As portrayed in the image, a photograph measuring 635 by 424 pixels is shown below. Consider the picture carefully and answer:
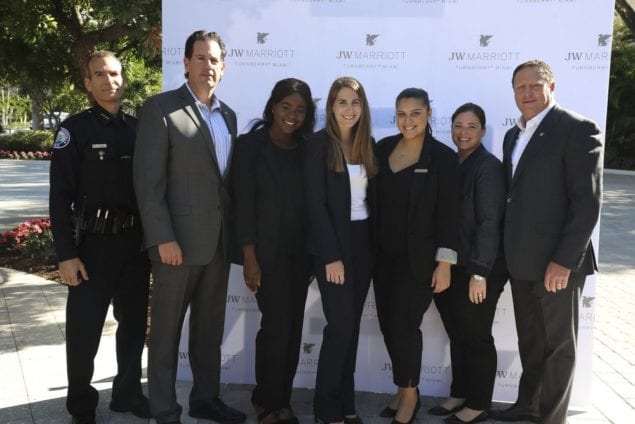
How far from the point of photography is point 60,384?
13.4 feet

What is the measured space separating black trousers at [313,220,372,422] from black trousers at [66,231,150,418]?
43.3 inches

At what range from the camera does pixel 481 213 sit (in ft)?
11.4

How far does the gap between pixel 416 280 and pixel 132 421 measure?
1941 millimetres

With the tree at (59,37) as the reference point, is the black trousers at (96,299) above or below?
below

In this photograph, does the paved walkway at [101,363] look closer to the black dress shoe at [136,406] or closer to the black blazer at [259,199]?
the black dress shoe at [136,406]

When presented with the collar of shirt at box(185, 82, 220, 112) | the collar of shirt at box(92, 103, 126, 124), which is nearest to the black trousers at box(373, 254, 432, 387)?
the collar of shirt at box(185, 82, 220, 112)

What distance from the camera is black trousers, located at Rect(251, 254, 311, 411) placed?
3.40 meters

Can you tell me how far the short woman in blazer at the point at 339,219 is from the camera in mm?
3281

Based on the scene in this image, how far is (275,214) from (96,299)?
113cm

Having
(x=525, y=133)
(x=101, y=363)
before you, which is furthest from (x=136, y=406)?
(x=525, y=133)

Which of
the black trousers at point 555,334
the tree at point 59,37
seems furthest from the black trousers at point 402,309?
the tree at point 59,37

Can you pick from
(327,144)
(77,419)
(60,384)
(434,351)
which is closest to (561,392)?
(434,351)

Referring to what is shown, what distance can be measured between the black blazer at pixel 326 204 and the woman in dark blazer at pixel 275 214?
0.42 ft

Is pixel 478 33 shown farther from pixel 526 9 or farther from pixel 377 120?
pixel 377 120
